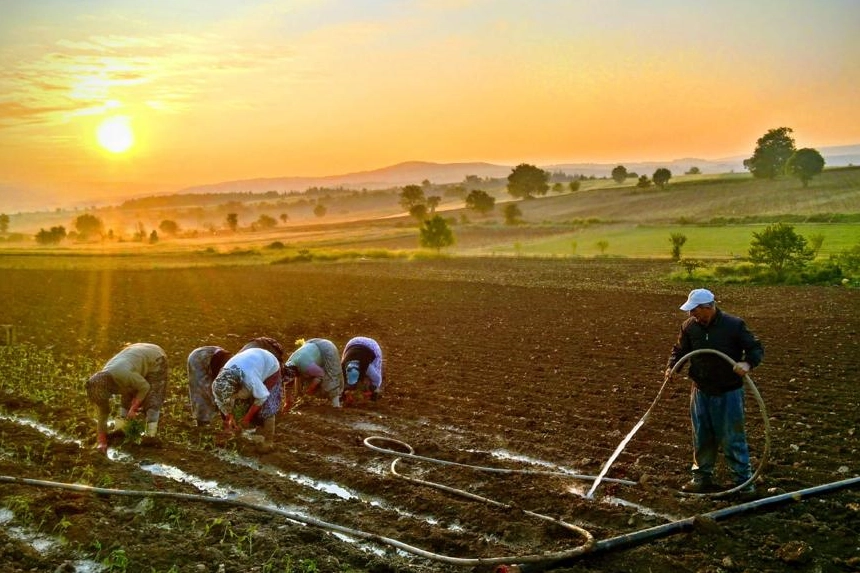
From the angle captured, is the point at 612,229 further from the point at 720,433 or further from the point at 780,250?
the point at 720,433

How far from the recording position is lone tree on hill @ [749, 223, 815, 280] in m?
28.3

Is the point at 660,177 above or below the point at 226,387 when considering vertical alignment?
above

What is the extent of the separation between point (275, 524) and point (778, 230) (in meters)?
26.3

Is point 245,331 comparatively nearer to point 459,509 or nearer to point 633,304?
point 633,304

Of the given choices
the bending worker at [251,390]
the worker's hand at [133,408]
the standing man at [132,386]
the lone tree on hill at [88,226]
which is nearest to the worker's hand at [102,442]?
the standing man at [132,386]

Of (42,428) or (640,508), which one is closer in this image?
(640,508)

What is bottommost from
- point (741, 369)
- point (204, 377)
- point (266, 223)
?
point (204, 377)

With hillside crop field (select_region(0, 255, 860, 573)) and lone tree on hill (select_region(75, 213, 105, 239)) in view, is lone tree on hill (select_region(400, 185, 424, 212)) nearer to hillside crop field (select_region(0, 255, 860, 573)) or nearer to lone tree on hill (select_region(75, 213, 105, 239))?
lone tree on hill (select_region(75, 213, 105, 239))

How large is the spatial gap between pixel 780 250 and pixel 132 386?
85.3ft

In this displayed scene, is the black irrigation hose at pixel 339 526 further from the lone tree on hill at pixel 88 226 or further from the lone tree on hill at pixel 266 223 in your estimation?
the lone tree on hill at pixel 88 226

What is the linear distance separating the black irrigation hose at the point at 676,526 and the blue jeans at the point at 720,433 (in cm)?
51

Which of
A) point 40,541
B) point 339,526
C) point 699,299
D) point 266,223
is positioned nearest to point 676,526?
point 699,299

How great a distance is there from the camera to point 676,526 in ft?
21.3

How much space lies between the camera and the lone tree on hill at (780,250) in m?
28.3
